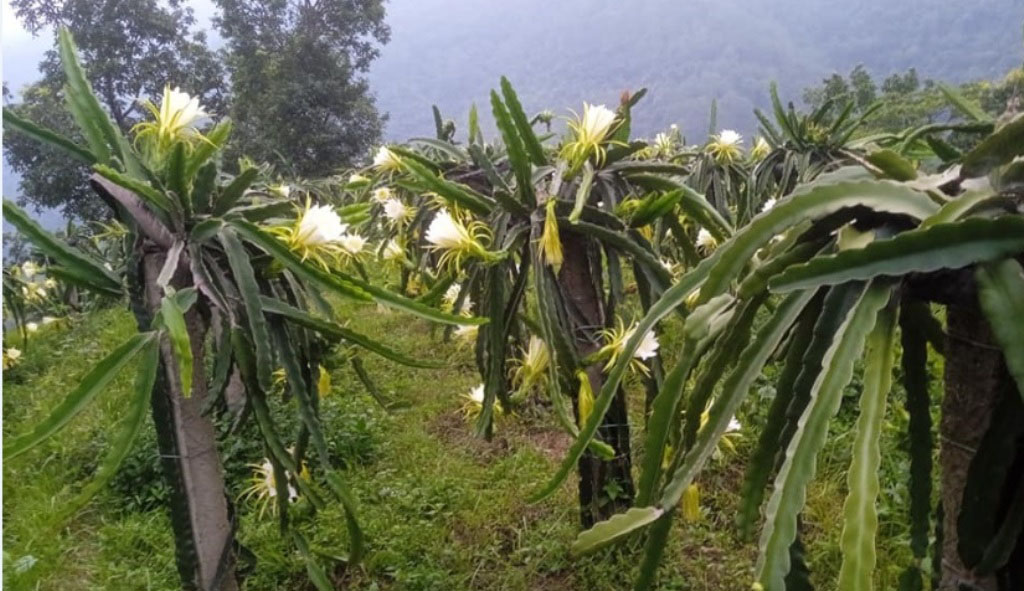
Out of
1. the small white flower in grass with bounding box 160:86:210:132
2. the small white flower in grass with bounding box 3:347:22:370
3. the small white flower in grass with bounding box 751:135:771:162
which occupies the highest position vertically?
the small white flower in grass with bounding box 751:135:771:162

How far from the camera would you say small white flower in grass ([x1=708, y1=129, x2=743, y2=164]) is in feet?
8.54

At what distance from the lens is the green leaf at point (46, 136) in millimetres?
892

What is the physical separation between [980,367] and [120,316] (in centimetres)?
412

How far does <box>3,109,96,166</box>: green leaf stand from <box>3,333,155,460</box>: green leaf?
1.01 ft

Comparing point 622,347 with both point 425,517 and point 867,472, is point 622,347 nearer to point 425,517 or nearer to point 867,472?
point 867,472

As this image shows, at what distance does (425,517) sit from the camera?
165 centimetres

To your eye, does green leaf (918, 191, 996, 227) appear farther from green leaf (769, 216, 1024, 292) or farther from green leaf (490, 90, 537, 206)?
green leaf (490, 90, 537, 206)

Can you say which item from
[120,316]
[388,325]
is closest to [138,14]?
[120,316]

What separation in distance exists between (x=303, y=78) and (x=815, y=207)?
9671 mm

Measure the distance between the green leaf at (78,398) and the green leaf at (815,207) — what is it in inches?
24.8

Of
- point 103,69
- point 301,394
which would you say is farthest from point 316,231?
point 103,69

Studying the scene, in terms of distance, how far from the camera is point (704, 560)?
1.40 metres

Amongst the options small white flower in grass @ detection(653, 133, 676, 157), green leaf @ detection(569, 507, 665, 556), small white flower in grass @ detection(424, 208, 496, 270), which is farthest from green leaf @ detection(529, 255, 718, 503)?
small white flower in grass @ detection(653, 133, 676, 157)

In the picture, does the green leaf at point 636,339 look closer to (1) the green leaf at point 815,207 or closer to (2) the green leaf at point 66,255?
(1) the green leaf at point 815,207
